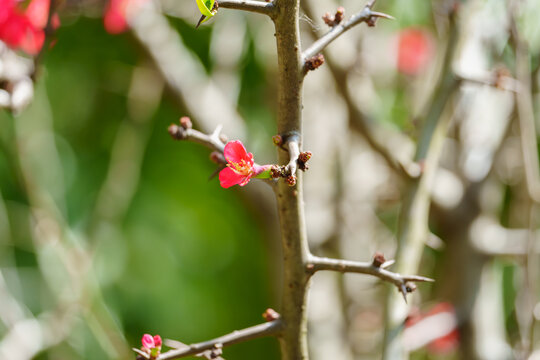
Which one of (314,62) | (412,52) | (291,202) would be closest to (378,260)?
(291,202)

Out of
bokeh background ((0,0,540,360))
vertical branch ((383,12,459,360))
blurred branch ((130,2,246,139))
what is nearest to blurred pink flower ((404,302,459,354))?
bokeh background ((0,0,540,360))

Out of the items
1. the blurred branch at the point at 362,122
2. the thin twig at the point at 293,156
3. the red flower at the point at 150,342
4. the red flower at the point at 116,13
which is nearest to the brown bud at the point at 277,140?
the thin twig at the point at 293,156

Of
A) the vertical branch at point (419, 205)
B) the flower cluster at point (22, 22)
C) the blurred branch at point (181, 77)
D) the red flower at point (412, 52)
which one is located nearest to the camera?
the vertical branch at point (419, 205)

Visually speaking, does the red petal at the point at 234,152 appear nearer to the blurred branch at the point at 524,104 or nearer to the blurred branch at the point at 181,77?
the blurred branch at the point at 524,104

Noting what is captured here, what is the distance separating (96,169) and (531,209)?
7.82ft

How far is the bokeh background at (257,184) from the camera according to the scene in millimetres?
1407

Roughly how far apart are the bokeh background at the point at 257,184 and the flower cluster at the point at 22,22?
5cm

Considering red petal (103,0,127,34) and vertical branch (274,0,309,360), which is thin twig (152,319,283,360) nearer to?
vertical branch (274,0,309,360)

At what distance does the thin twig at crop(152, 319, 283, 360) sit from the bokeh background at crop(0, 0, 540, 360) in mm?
400

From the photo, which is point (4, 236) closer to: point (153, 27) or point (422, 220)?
point (153, 27)

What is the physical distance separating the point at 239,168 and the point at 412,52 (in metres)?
1.91

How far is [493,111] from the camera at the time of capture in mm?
1715

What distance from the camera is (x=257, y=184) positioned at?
1.68 meters

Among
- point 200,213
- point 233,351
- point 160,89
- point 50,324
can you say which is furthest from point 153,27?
point 233,351
